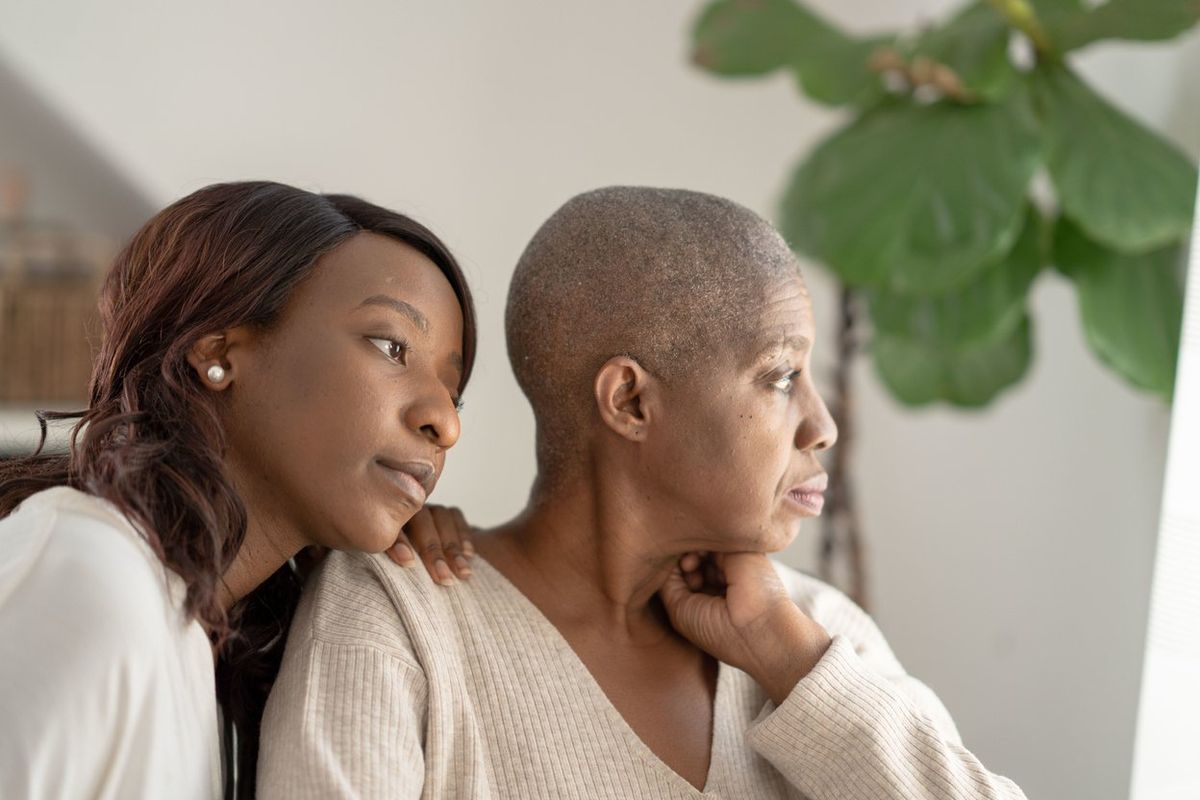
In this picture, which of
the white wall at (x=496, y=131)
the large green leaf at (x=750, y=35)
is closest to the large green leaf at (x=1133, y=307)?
the large green leaf at (x=750, y=35)

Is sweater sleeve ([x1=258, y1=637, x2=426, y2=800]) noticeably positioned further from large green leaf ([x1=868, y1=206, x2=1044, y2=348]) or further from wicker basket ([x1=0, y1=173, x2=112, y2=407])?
wicker basket ([x1=0, y1=173, x2=112, y2=407])

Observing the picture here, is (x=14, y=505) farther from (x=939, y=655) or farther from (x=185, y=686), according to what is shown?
(x=939, y=655)

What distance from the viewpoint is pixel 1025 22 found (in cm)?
222

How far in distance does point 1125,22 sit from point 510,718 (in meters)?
1.57

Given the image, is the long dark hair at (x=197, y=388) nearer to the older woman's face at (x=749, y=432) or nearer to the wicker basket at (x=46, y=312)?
the older woman's face at (x=749, y=432)

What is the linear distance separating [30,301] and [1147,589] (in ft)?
9.59

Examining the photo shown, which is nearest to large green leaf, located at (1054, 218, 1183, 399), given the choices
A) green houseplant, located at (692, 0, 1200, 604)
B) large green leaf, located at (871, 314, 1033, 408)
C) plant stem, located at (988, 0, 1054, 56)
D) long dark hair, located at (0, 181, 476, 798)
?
green houseplant, located at (692, 0, 1200, 604)

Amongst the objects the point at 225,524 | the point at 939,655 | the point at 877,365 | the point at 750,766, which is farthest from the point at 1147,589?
the point at 225,524

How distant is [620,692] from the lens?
4.21ft

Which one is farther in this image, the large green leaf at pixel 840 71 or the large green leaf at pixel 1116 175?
the large green leaf at pixel 840 71

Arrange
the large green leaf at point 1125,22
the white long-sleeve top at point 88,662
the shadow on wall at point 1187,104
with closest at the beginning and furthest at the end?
1. the white long-sleeve top at point 88,662
2. the large green leaf at point 1125,22
3. the shadow on wall at point 1187,104

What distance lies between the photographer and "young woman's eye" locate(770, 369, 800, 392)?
50.3 inches

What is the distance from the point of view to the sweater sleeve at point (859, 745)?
3.89 feet

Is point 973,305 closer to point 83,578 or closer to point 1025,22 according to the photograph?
point 1025,22
